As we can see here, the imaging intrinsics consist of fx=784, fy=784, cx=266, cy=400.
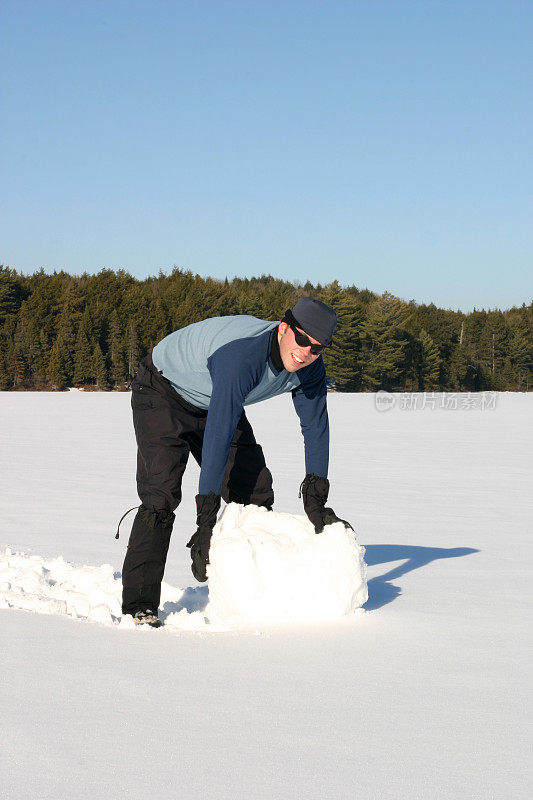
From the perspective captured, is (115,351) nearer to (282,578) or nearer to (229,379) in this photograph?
(282,578)

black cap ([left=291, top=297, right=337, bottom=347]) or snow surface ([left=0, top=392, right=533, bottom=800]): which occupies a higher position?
black cap ([left=291, top=297, right=337, bottom=347])

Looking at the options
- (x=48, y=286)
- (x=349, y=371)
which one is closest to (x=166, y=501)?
(x=349, y=371)

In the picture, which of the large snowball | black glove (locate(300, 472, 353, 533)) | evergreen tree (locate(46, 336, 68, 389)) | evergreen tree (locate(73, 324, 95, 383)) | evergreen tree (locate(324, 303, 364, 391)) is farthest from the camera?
evergreen tree (locate(324, 303, 364, 391))

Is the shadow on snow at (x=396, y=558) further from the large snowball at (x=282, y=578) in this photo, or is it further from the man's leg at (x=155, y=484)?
the man's leg at (x=155, y=484)

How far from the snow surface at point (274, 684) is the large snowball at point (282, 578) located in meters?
0.07

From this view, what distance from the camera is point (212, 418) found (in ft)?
9.73

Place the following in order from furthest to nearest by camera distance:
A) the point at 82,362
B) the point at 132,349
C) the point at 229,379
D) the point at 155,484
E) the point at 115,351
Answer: the point at 132,349 → the point at 115,351 → the point at 82,362 → the point at 155,484 → the point at 229,379

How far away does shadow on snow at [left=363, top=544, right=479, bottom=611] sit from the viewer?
3820mm

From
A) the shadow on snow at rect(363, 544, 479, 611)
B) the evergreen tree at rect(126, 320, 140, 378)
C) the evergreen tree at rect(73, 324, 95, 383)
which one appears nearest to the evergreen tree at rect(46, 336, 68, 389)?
the evergreen tree at rect(73, 324, 95, 383)

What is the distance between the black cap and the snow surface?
42.6 inches

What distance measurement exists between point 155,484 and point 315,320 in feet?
3.24

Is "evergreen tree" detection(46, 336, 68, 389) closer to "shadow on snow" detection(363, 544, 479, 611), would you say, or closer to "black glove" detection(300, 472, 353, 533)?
"shadow on snow" detection(363, 544, 479, 611)

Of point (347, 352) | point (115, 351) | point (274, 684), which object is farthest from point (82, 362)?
point (274, 684)

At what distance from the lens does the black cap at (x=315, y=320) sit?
3.01 meters
